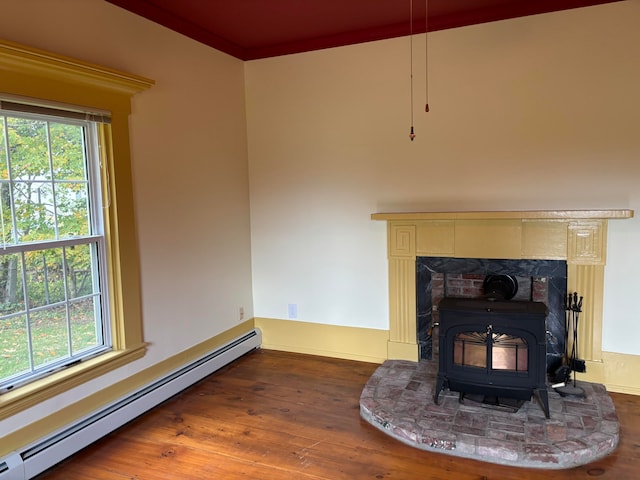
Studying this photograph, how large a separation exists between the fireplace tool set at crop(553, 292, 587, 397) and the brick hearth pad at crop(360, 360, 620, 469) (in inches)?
3.4

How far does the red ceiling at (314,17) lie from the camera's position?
304 cm

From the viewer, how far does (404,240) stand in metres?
3.60

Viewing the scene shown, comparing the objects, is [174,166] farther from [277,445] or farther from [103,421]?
[277,445]

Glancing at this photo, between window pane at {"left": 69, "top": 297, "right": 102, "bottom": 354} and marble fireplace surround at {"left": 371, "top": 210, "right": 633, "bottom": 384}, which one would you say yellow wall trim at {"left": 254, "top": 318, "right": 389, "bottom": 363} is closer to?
marble fireplace surround at {"left": 371, "top": 210, "right": 633, "bottom": 384}

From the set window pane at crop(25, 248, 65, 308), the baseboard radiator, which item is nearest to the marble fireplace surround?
the baseboard radiator

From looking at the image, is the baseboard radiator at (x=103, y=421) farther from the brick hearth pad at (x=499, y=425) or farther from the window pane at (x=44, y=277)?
the brick hearth pad at (x=499, y=425)

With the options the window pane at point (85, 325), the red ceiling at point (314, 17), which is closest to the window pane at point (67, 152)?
the window pane at point (85, 325)

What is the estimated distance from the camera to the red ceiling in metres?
3.04

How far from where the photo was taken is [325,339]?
13.1 ft

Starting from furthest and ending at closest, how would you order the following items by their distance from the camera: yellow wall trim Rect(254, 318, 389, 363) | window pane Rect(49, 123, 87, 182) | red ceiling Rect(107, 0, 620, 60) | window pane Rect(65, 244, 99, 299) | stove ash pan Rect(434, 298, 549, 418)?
1. yellow wall trim Rect(254, 318, 389, 363)
2. red ceiling Rect(107, 0, 620, 60)
3. stove ash pan Rect(434, 298, 549, 418)
4. window pane Rect(65, 244, 99, 299)
5. window pane Rect(49, 123, 87, 182)

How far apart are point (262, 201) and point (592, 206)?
253 centimetres

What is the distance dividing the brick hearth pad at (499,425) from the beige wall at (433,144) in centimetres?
69

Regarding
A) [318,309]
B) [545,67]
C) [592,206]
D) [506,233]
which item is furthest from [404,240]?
[545,67]

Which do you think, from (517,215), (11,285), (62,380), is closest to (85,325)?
(62,380)
